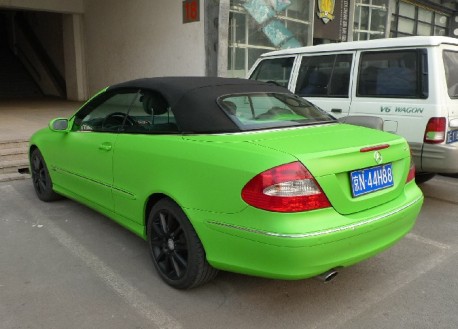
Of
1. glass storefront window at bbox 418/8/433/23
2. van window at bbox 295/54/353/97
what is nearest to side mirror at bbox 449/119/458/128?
van window at bbox 295/54/353/97

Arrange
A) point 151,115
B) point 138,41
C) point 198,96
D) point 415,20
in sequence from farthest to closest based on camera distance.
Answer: point 415,20
point 138,41
point 151,115
point 198,96

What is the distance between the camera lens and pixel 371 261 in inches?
134

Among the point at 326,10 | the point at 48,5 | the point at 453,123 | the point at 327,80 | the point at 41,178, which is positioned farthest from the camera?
the point at 48,5

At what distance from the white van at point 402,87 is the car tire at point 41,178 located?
3.41m

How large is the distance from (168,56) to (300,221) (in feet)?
30.1

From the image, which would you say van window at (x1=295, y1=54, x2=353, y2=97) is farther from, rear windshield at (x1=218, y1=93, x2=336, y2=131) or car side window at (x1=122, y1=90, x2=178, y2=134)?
car side window at (x1=122, y1=90, x2=178, y2=134)

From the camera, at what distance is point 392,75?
4.71 metres

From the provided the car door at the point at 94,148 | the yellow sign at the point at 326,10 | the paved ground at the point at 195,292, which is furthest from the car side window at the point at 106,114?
the yellow sign at the point at 326,10

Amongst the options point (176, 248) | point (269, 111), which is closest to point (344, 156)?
point (269, 111)

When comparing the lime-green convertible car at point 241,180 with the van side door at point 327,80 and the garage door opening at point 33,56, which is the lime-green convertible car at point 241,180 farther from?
the garage door opening at point 33,56

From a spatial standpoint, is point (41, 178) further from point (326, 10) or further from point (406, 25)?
point (406, 25)

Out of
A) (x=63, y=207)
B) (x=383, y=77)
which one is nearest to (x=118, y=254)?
(x=63, y=207)

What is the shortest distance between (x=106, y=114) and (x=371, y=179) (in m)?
2.43

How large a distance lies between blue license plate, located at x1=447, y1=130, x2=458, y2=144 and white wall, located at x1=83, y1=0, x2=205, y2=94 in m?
6.44
